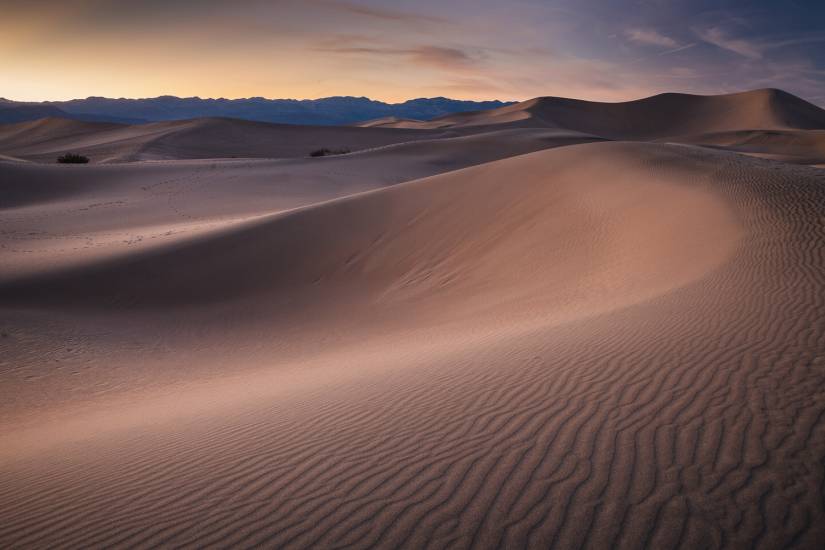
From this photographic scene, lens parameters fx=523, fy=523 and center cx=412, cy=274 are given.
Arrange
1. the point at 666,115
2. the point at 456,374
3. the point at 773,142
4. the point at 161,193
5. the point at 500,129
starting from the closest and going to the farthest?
the point at 456,374
the point at 161,193
the point at 773,142
the point at 500,129
the point at 666,115

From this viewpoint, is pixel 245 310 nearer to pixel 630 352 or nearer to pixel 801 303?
pixel 630 352

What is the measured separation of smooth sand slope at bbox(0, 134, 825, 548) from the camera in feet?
9.73

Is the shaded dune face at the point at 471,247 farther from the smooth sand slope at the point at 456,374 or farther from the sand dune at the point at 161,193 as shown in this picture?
the sand dune at the point at 161,193

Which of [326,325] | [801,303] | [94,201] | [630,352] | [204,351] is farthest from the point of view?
[94,201]

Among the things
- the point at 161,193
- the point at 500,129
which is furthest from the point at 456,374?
the point at 500,129

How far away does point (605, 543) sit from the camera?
8.59 feet

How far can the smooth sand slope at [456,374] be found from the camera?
2967 millimetres

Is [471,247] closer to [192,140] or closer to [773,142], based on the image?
[192,140]

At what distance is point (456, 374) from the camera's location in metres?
5.15

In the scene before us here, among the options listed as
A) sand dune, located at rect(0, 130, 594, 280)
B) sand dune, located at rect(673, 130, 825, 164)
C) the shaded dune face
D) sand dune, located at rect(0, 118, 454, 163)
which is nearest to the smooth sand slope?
the shaded dune face

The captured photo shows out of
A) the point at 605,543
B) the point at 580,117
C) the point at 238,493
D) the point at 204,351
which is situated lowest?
the point at 204,351

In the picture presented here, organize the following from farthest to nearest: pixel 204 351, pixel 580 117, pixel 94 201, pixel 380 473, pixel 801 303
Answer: pixel 580 117
pixel 94 201
pixel 204 351
pixel 801 303
pixel 380 473

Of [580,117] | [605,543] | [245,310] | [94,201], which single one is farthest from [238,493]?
[580,117]

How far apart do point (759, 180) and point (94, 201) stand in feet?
85.6
